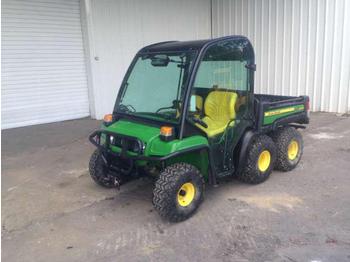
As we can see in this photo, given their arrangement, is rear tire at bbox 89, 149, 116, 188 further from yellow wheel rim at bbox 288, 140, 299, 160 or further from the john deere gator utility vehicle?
yellow wheel rim at bbox 288, 140, 299, 160

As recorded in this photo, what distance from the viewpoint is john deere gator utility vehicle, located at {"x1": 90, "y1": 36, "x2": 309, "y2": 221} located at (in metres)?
3.61

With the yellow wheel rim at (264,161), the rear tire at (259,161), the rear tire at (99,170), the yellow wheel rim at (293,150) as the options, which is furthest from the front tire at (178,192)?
the yellow wheel rim at (293,150)

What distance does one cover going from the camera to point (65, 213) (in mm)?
4055

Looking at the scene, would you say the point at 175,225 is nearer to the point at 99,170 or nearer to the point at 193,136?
the point at 193,136

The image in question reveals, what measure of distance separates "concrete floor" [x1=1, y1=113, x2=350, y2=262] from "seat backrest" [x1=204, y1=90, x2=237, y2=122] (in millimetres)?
916

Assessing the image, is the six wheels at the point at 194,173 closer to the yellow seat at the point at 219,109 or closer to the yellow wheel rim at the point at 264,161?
the yellow wheel rim at the point at 264,161

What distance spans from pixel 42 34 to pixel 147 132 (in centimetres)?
580

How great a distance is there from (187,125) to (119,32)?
19.8 feet

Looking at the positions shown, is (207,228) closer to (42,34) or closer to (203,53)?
(203,53)

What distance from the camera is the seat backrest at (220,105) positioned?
4238 millimetres

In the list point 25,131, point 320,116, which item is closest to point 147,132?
point 25,131

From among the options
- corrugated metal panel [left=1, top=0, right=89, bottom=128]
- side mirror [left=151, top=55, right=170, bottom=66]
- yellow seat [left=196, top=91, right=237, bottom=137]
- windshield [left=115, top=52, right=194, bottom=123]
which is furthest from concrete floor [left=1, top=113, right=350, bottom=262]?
corrugated metal panel [left=1, top=0, right=89, bottom=128]

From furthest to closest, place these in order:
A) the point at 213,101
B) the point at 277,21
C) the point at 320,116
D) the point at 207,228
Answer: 1. the point at 277,21
2. the point at 320,116
3. the point at 213,101
4. the point at 207,228

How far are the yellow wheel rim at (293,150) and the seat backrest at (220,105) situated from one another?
1.32m
